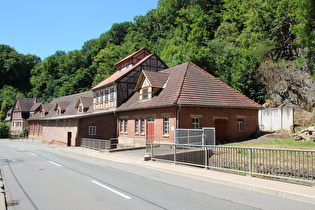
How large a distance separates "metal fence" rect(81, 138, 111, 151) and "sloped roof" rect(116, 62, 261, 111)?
15.3 ft

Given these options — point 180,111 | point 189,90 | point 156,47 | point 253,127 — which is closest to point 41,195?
point 180,111

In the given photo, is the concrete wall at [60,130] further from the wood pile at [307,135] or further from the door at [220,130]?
the wood pile at [307,135]

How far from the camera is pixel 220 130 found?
23625 millimetres

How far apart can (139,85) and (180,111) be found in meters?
7.81

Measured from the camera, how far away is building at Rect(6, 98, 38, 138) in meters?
69.8

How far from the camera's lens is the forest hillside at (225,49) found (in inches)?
1170

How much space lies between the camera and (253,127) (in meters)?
25.3

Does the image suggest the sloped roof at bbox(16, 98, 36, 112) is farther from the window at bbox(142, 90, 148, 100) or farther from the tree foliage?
the window at bbox(142, 90, 148, 100)

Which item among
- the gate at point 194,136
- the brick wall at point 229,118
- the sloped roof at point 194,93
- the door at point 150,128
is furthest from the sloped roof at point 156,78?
the gate at point 194,136

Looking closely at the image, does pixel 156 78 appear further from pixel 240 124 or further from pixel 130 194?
pixel 130 194

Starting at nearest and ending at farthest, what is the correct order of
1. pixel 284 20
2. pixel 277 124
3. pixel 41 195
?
pixel 41 195 → pixel 277 124 → pixel 284 20

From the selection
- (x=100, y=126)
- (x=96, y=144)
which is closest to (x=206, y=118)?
(x=96, y=144)

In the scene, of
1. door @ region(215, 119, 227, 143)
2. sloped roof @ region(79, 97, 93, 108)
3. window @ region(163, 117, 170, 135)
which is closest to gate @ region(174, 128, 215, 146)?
window @ region(163, 117, 170, 135)

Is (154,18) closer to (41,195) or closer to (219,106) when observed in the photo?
(219,106)
